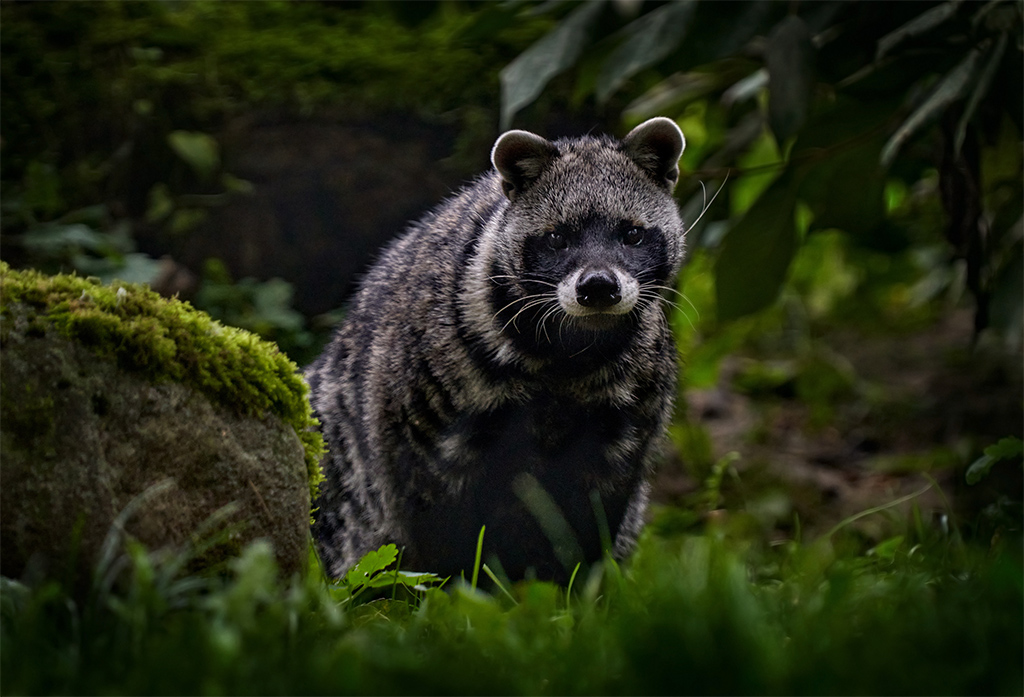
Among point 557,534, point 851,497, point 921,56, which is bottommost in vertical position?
point 851,497

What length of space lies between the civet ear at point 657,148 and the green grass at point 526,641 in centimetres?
214

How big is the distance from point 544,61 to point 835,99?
1831 millimetres

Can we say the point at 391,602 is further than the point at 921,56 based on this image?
No

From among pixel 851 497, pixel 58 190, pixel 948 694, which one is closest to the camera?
pixel 948 694

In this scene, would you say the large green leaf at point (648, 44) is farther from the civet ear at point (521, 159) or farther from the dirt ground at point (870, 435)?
the dirt ground at point (870, 435)

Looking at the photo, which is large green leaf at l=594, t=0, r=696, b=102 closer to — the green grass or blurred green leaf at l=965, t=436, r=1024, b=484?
blurred green leaf at l=965, t=436, r=1024, b=484

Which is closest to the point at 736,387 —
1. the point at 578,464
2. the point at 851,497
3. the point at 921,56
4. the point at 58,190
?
the point at 851,497

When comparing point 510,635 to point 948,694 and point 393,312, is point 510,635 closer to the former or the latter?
point 948,694

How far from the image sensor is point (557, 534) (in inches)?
168

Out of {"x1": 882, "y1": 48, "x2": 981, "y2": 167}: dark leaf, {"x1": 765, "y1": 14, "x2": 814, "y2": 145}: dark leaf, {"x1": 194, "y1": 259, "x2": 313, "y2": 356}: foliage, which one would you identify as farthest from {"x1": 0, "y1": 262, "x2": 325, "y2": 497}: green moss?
{"x1": 882, "y1": 48, "x2": 981, "y2": 167}: dark leaf

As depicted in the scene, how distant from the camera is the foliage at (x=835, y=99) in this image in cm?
461

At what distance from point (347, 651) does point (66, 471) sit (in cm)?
125

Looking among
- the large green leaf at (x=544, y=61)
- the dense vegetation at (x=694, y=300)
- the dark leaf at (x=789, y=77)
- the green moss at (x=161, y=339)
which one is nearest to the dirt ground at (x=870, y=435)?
the dense vegetation at (x=694, y=300)

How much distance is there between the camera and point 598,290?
395 cm
